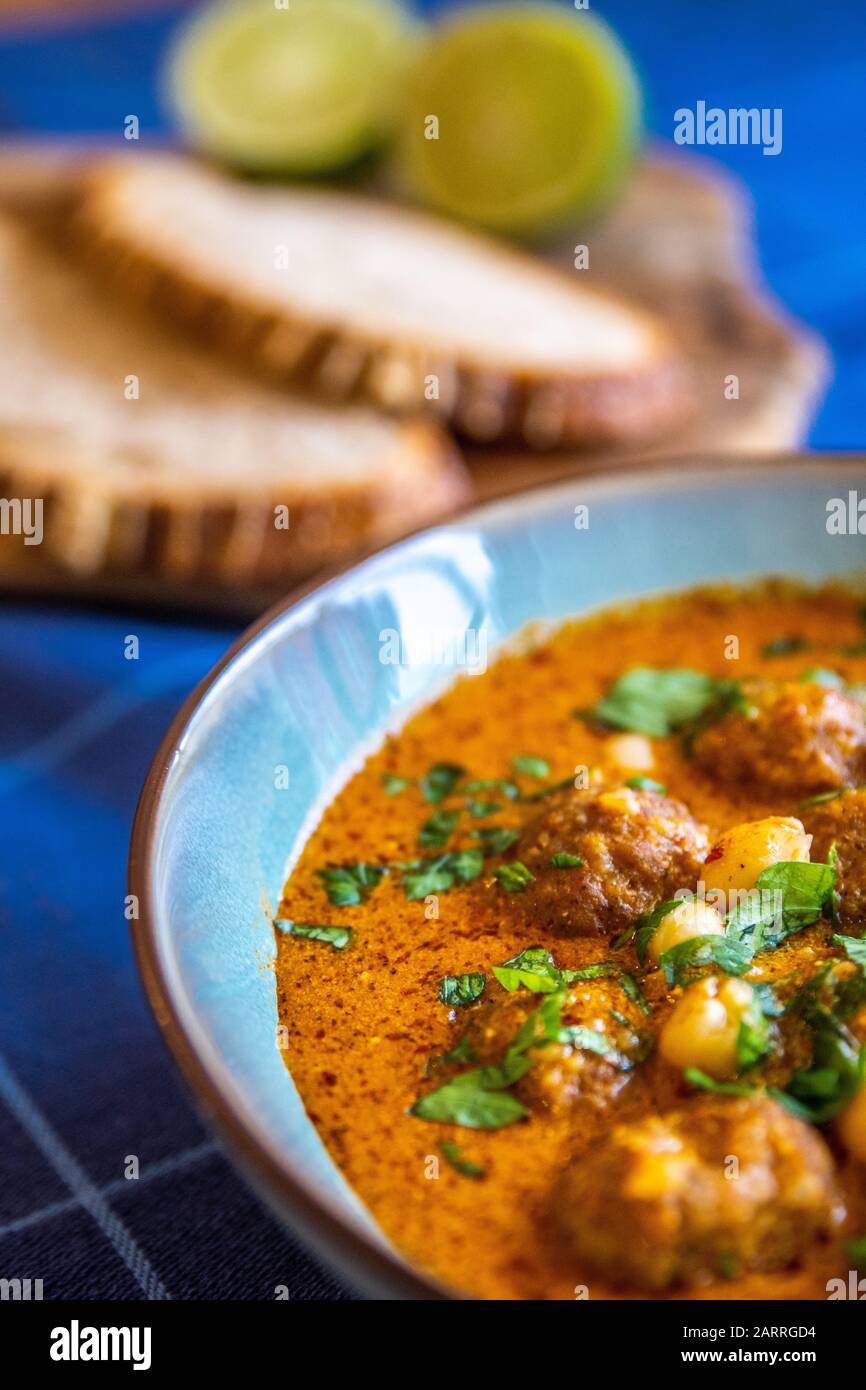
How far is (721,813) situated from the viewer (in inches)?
99.4

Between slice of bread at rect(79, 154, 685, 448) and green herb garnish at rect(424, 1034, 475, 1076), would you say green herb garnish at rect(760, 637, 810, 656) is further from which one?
slice of bread at rect(79, 154, 685, 448)

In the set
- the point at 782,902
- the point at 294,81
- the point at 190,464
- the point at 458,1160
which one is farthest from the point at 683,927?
the point at 294,81

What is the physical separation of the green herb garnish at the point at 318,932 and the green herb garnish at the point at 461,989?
0.59ft

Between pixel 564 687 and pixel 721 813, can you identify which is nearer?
pixel 721 813

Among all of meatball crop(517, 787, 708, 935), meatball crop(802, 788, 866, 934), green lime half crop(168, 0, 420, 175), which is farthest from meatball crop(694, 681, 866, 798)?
green lime half crop(168, 0, 420, 175)

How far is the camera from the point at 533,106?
5.19 metres

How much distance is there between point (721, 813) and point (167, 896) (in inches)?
39.6

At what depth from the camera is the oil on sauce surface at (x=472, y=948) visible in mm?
1772

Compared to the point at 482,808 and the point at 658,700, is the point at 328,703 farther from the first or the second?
the point at 658,700

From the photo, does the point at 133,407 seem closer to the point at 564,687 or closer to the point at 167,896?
the point at 564,687

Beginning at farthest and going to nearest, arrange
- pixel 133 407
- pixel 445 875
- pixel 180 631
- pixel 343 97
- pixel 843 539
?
1. pixel 343 97
2. pixel 133 407
3. pixel 180 631
4. pixel 843 539
5. pixel 445 875

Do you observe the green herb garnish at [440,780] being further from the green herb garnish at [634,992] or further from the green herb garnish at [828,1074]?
the green herb garnish at [828,1074]

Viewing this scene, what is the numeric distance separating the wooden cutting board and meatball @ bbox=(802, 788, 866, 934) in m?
1.40
